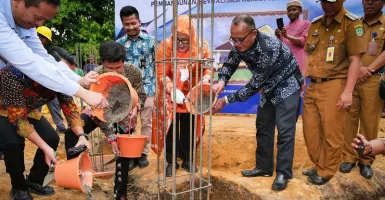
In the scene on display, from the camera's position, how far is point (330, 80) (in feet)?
10.3

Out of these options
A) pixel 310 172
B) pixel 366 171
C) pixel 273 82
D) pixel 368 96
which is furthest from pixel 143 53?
pixel 366 171

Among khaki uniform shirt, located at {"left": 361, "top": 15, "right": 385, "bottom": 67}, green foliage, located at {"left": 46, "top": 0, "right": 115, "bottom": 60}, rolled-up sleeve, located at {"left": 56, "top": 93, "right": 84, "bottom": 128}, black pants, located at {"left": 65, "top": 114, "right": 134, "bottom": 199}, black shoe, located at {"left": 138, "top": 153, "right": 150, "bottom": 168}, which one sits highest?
green foliage, located at {"left": 46, "top": 0, "right": 115, "bottom": 60}

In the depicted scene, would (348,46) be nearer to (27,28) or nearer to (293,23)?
(293,23)

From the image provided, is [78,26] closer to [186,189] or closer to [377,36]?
[186,189]

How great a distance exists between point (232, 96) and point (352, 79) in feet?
3.29

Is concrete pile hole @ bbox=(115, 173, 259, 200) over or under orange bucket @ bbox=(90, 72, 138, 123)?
under

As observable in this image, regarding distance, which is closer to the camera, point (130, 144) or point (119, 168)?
point (130, 144)

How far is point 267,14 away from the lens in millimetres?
6301

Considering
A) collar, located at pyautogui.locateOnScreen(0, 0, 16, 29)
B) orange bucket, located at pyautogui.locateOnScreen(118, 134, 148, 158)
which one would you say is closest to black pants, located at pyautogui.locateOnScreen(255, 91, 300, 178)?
orange bucket, located at pyautogui.locateOnScreen(118, 134, 148, 158)

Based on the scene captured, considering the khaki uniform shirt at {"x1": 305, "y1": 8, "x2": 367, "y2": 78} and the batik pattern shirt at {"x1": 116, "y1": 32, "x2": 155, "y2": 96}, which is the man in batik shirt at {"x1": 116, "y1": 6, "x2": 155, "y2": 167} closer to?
the batik pattern shirt at {"x1": 116, "y1": 32, "x2": 155, "y2": 96}

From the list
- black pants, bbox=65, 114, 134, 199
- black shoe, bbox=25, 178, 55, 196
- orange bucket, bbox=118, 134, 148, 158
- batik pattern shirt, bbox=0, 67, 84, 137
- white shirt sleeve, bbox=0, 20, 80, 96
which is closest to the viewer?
white shirt sleeve, bbox=0, 20, 80, 96

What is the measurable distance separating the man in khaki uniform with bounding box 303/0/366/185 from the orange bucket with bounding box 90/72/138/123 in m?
1.66

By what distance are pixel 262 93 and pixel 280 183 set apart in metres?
0.81

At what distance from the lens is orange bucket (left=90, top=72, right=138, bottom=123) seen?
260 cm
